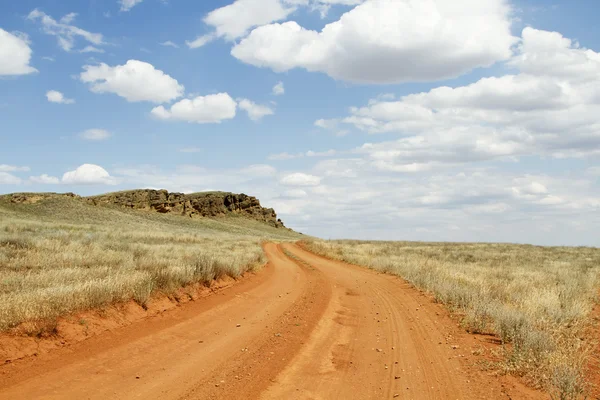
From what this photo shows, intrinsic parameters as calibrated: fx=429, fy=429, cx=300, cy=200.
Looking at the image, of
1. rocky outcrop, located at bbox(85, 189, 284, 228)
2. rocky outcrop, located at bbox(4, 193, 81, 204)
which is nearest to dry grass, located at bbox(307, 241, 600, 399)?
rocky outcrop, located at bbox(4, 193, 81, 204)

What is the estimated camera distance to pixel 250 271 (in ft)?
65.0

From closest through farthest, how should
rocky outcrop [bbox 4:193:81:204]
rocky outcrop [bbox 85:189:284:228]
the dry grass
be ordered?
the dry grass → rocky outcrop [bbox 4:193:81:204] → rocky outcrop [bbox 85:189:284:228]

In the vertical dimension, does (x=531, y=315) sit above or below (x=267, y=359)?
above

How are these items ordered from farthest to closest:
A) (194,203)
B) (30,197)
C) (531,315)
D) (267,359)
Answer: (194,203)
(30,197)
(531,315)
(267,359)

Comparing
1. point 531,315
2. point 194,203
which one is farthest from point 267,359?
point 194,203

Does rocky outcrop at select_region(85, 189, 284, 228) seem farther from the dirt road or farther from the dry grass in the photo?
the dirt road

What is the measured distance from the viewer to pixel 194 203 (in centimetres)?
12362

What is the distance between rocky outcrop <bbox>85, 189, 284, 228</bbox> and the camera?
105 meters

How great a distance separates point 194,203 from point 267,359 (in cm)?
12002

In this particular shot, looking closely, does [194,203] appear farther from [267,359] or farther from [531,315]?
[267,359]

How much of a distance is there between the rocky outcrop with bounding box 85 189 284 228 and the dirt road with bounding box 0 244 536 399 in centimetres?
7992

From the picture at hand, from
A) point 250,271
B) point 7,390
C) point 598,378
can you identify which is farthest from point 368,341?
point 250,271

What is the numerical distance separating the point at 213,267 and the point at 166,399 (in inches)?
401

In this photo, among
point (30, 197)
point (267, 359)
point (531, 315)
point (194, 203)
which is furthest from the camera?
point (194, 203)
